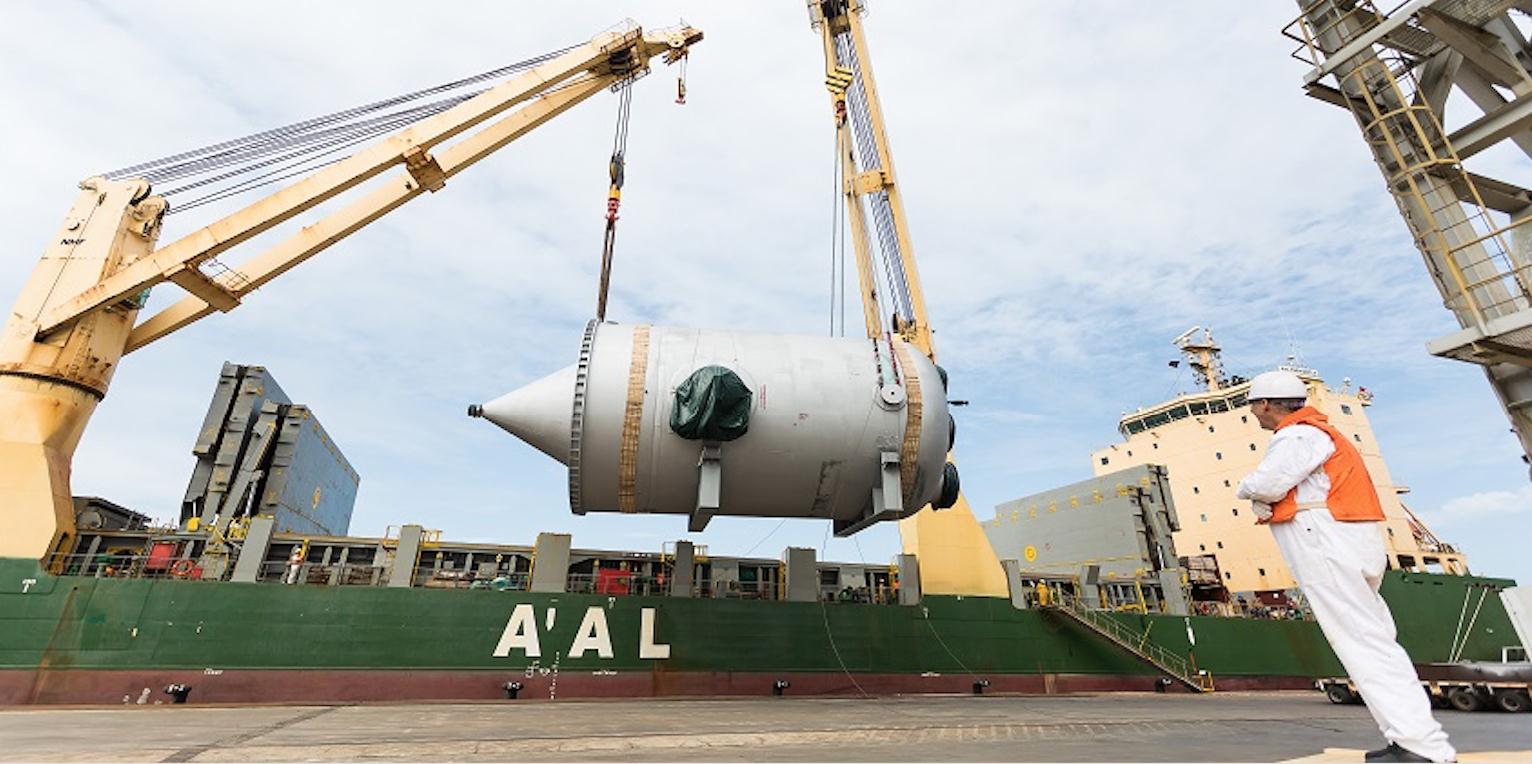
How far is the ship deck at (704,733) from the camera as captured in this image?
21.2 feet

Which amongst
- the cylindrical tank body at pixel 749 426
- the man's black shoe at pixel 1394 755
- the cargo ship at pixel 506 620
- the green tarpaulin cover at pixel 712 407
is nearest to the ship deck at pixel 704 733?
the man's black shoe at pixel 1394 755

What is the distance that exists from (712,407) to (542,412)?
2.58 metres

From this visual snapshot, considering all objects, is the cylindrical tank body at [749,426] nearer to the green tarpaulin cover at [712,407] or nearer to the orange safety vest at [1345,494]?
the green tarpaulin cover at [712,407]

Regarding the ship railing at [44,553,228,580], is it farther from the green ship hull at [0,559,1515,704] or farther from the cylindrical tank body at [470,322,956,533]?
the cylindrical tank body at [470,322,956,533]

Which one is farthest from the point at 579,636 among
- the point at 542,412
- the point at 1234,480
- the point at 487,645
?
the point at 1234,480

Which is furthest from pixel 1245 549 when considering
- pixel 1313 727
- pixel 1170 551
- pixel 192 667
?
pixel 192 667

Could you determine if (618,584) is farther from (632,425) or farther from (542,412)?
(632,425)

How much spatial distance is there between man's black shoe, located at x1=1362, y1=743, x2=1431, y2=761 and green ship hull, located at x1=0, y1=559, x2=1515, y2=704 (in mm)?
14047

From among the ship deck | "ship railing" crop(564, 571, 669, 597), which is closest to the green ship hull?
"ship railing" crop(564, 571, 669, 597)

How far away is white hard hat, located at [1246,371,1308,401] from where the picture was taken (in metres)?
3.99

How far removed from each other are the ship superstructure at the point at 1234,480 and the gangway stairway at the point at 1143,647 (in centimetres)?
776

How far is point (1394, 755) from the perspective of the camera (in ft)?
9.93

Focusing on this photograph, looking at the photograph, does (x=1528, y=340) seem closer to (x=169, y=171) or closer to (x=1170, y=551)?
(x=1170, y=551)

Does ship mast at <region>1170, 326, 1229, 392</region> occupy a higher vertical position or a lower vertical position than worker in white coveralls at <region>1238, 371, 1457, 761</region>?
higher
